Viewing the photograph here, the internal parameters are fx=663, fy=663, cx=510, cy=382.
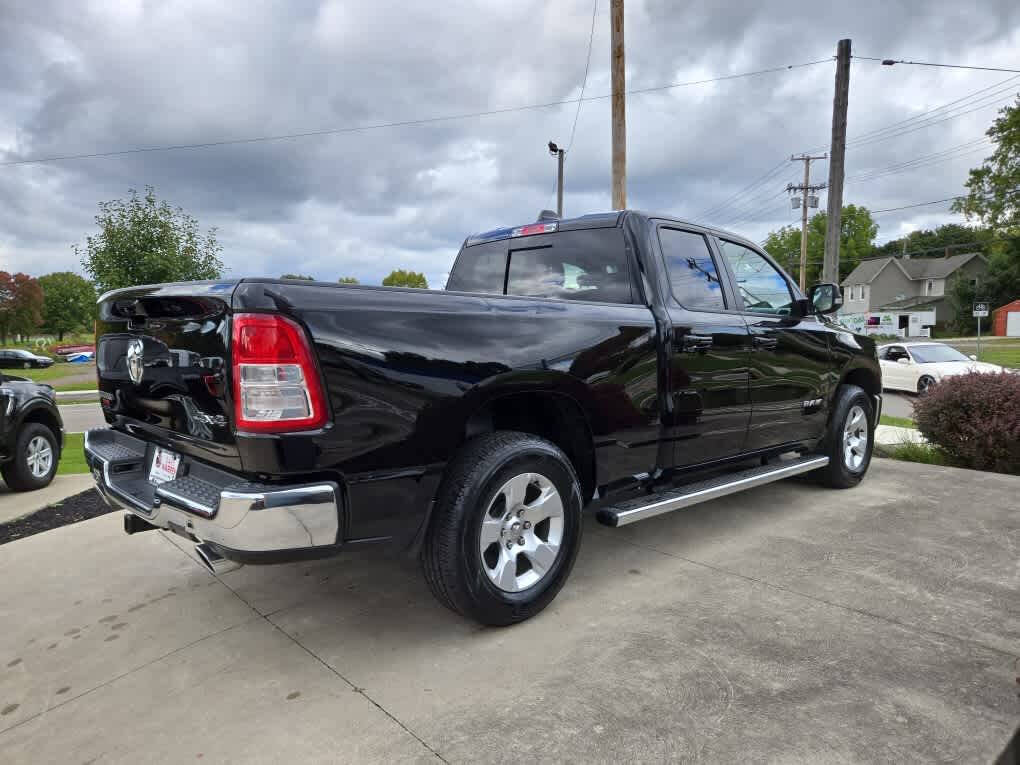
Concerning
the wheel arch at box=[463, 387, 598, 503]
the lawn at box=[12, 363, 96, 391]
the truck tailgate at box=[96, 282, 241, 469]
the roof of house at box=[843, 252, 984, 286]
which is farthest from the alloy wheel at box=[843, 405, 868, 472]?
the roof of house at box=[843, 252, 984, 286]

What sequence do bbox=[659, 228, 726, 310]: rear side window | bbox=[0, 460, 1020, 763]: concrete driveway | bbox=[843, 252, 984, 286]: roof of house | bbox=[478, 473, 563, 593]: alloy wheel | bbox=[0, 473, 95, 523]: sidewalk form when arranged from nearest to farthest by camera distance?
1. bbox=[0, 460, 1020, 763]: concrete driveway
2. bbox=[478, 473, 563, 593]: alloy wheel
3. bbox=[659, 228, 726, 310]: rear side window
4. bbox=[0, 473, 95, 523]: sidewalk
5. bbox=[843, 252, 984, 286]: roof of house

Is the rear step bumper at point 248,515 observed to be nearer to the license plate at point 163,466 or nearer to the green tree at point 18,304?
the license plate at point 163,466

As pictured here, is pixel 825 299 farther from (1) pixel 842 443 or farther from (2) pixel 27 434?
(2) pixel 27 434

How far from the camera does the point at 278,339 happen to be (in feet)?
7.30

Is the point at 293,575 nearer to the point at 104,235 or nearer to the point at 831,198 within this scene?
the point at 831,198

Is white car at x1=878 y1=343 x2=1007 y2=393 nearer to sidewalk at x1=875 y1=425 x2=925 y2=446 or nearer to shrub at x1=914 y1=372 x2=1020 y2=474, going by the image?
sidewalk at x1=875 y1=425 x2=925 y2=446

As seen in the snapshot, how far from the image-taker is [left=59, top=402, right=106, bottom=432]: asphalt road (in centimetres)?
1358

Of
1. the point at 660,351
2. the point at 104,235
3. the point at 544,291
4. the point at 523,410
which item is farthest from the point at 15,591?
the point at 104,235

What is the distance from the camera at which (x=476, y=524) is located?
8.66 feet

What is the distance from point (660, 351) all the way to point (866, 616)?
153 cm

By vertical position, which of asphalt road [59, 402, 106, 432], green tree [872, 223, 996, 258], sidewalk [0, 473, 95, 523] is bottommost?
asphalt road [59, 402, 106, 432]

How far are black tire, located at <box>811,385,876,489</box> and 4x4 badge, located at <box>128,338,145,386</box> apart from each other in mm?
4482

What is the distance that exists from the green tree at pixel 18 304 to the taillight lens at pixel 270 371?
80.7m

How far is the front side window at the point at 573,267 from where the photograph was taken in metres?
3.65
